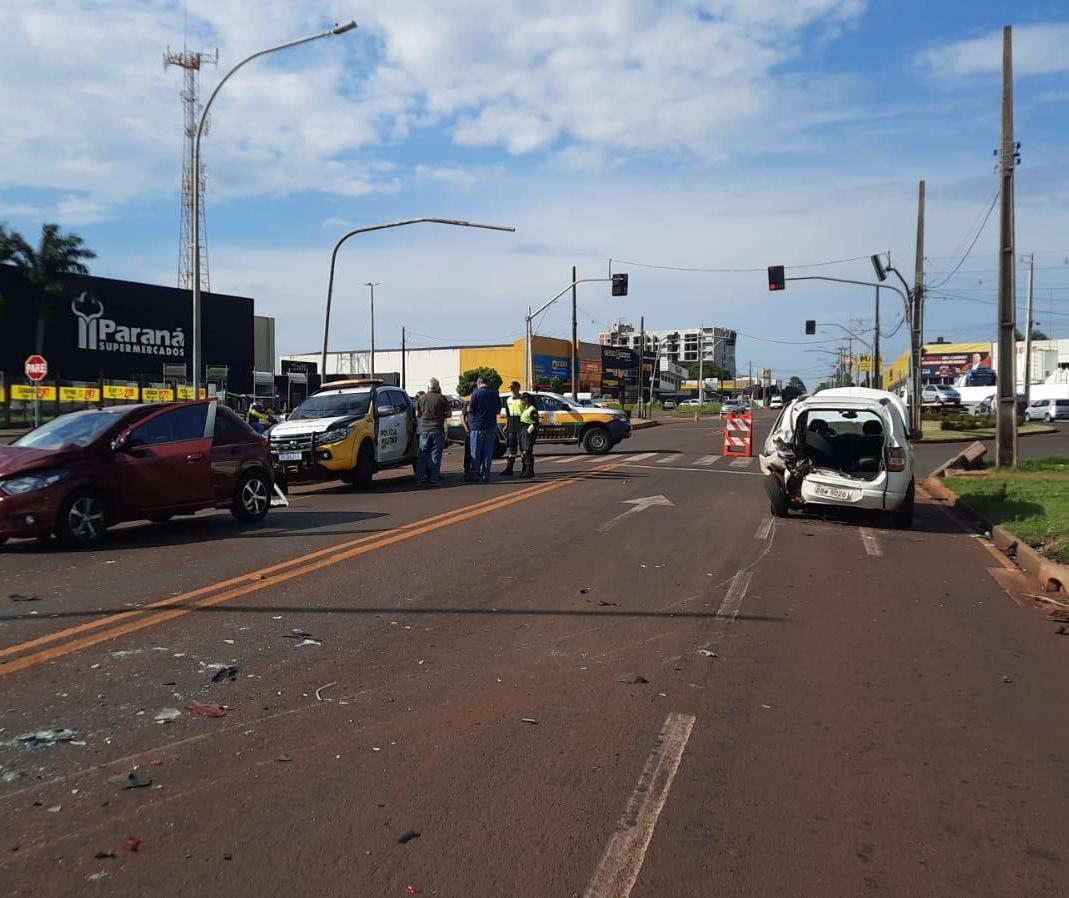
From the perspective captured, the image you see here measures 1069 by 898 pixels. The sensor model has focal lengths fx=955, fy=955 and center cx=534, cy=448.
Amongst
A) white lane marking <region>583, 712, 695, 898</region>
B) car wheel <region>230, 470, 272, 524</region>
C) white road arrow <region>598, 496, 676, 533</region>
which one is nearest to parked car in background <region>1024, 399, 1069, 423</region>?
white road arrow <region>598, 496, 676, 533</region>

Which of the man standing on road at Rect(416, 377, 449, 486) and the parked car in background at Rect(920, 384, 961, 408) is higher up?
the parked car in background at Rect(920, 384, 961, 408)

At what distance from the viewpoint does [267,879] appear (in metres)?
3.25

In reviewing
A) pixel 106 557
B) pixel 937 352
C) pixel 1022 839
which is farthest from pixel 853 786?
pixel 937 352

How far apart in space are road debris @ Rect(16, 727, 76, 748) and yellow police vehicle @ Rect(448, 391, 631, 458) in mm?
22720

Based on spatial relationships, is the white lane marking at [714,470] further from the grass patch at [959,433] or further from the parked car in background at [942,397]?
the parked car in background at [942,397]

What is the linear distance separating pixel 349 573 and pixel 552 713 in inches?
152

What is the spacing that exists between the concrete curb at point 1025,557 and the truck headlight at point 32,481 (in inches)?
370

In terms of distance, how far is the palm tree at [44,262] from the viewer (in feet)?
137

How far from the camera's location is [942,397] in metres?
60.2

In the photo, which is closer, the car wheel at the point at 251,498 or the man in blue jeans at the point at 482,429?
the car wheel at the point at 251,498

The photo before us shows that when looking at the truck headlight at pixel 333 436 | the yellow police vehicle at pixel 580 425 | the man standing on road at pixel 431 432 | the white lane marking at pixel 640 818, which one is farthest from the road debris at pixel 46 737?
the yellow police vehicle at pixel 580 425

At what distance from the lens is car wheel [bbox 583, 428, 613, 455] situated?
90.3ft

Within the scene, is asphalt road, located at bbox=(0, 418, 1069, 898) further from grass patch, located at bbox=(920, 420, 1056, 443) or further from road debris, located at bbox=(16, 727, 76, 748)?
grass patch, located at bbox=(920, 420, 1056, 443)

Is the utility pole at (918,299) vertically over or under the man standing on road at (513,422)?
over
